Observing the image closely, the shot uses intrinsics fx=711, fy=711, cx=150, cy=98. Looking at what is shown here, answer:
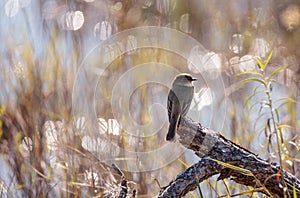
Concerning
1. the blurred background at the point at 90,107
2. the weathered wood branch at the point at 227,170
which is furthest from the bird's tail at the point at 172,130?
the blurred background at the point at 90,107

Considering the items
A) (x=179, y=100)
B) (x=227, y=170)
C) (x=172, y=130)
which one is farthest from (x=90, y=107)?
(x=227, y=170)

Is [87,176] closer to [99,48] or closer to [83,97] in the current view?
[83,97]

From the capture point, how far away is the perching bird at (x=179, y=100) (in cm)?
272

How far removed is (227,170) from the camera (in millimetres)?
2301

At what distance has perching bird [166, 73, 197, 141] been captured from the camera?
2721 mm

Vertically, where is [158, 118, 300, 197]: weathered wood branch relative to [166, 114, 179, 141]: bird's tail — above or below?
below

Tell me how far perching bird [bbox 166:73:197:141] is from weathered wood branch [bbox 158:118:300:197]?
38 cm

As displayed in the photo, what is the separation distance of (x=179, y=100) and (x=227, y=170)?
0.84 m

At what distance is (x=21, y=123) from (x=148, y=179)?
747 millimetres

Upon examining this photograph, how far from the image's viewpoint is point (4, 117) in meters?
3.79

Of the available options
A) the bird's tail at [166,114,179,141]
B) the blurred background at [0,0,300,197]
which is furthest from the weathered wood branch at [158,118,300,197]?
the blurred background at [0,0,300,197]

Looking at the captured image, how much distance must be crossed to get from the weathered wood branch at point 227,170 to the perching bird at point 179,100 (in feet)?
1.24

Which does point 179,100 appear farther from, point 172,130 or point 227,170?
point 227,170

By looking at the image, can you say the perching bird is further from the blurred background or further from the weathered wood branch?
the weathered wood branch
